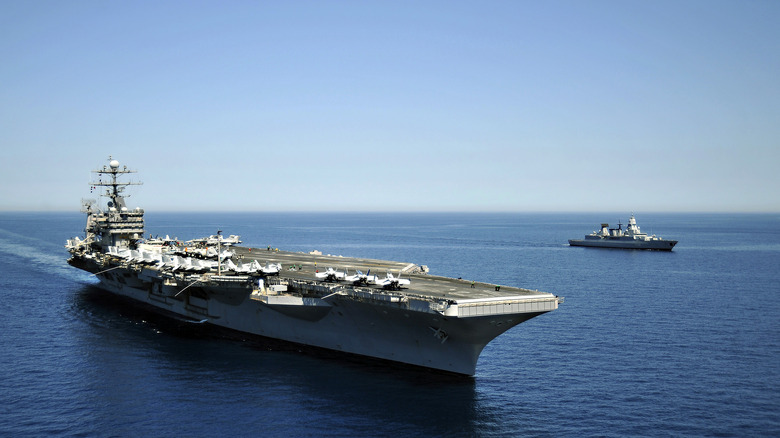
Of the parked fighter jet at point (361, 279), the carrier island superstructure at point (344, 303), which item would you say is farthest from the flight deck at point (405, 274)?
the parked fighter jet at point (361, 279)

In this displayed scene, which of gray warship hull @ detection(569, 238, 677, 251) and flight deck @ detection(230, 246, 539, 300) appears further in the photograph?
gray warship hull @ detection(569, 238, 677, 251)

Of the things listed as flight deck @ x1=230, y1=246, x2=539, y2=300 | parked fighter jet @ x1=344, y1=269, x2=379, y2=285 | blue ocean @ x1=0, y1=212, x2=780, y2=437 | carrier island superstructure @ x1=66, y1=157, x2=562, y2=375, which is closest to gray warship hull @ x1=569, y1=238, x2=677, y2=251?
blue ocean @ x1=0, y1=212, x2=780, y2=437

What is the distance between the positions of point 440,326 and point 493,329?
214 cm

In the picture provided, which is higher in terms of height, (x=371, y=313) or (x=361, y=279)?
(x=361, y=279)

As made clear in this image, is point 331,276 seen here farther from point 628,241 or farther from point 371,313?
point 628,241

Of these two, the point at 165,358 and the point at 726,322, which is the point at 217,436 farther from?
the point at 726,322

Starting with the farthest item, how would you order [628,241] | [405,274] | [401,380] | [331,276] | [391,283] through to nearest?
[628,241], [405,274], [331,276], [391,283], [401,380]

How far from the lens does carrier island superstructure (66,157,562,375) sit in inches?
931

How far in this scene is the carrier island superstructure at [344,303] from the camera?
2366 cm

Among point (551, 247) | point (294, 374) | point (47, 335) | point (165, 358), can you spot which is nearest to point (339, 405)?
point (294, 374)

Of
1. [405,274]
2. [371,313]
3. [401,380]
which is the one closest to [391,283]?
[371,313]

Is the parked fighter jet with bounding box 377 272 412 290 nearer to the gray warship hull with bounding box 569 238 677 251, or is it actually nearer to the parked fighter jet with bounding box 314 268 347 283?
the parked fighter jet with bounding box 314 268 347 283

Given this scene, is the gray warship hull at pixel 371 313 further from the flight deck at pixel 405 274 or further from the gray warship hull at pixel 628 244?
the gray warship hull at pixel 628 244

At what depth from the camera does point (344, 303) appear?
26.6 meters
